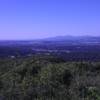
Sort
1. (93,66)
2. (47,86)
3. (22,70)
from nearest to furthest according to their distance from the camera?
(47,86)
(22,70)
(93,66)

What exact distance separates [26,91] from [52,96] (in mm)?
870

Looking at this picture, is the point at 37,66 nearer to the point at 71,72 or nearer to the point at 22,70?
the point at 22,70

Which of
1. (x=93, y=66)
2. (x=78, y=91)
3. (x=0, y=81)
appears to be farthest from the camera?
(x=93, y=66)

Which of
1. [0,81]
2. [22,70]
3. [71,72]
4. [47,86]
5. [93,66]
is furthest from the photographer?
[93,66]

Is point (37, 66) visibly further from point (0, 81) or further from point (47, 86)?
point (47, 86)

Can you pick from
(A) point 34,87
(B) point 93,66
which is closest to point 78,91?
(A) point 34,87

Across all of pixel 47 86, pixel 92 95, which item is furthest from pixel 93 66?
pixel 92 95

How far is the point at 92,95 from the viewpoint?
→ 288 inches

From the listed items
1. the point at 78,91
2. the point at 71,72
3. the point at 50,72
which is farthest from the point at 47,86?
the point at 71,72

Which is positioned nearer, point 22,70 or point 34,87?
point 34,87

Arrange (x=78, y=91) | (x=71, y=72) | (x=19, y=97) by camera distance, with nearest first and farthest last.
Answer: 1. (x=19, y=97)
2. (x=78, y=91)
3. (x=71, y=72)

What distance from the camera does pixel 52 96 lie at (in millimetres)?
7324

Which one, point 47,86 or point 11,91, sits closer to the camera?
point 11,91

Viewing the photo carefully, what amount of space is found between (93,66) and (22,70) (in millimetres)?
3595
